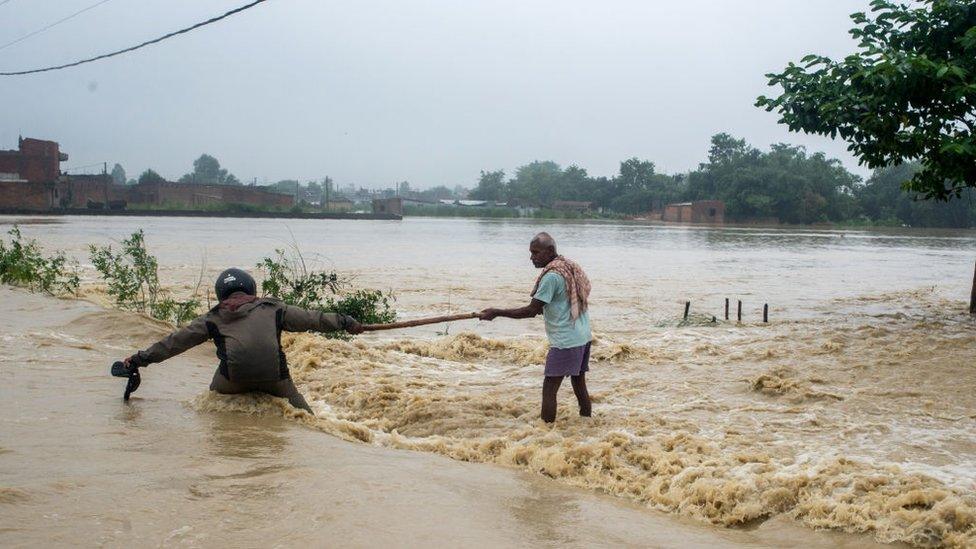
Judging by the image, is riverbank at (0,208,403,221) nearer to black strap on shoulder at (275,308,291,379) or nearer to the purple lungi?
black strap on shoulder at (275,308,291,379)

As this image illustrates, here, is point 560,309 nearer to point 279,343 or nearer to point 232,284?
point 279,343

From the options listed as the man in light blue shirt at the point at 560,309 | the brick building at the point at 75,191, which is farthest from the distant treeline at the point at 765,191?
the man in light blue shirt at the point at 560,309

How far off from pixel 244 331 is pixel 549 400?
253 cm

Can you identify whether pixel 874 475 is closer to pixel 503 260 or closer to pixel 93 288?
pixel 93 288

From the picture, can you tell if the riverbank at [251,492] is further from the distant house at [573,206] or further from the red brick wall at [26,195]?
the distant house at [573,206]

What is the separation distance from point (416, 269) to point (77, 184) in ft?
181

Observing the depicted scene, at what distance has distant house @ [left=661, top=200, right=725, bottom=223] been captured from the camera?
79312 millimetres

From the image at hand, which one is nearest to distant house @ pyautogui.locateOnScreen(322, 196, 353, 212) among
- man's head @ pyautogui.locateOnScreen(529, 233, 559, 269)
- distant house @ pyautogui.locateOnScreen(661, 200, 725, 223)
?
distant house @ pyautogui.locateOnScreen(661, 200, 725, 223)

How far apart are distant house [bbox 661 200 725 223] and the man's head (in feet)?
247

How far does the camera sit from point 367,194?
416 ft

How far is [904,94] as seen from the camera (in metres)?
11.1

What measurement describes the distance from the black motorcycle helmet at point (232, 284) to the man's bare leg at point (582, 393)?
2686mm

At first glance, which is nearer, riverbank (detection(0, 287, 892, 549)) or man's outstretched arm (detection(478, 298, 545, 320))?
riverbank (detection(0, 287, 892, 549))

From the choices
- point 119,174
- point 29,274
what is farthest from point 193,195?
point 119,174
